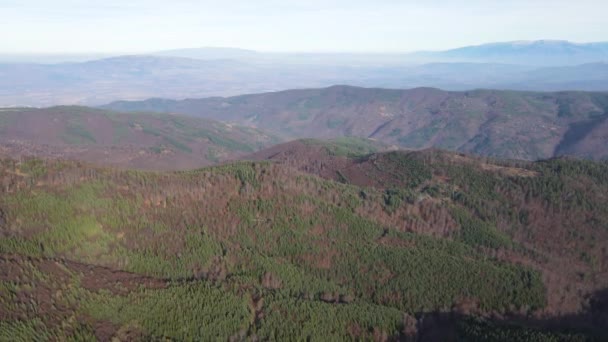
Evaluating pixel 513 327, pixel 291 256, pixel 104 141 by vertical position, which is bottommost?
pixel 513 327

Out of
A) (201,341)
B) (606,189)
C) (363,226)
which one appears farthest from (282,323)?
(606,189)

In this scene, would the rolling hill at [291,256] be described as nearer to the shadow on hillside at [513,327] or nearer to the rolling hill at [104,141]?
the shadow on hillside at [513,327]

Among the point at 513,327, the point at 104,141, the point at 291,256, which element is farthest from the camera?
the point at 104,141

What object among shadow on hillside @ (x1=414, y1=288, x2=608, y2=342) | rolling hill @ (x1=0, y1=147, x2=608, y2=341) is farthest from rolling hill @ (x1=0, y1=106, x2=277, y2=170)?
shadow on hillside @ (x1=414, y1=288, x2=608, y2=342)

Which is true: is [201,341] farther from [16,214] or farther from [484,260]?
[484,260]

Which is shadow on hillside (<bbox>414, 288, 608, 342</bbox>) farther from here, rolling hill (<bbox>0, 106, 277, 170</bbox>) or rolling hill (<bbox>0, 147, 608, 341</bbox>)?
rolling hill (<bbox>0, 106, 277, 170</bbox>)

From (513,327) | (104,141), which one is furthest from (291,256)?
(104,141)

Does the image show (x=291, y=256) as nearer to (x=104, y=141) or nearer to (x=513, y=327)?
(x=513, y=327)
